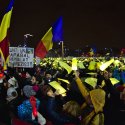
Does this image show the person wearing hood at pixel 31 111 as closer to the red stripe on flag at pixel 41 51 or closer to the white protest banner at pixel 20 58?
the white protest banner at pixel 20 58

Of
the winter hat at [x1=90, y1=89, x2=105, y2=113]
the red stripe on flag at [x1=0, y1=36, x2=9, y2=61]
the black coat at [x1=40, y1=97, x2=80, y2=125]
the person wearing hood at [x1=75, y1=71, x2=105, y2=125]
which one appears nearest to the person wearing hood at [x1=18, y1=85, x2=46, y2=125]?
the black coat at [x1=40, y1=97, x2=80, y2=125]

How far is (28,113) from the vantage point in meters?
8.10

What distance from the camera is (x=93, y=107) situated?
7.96m

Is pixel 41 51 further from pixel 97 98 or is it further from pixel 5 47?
pixel 97 98

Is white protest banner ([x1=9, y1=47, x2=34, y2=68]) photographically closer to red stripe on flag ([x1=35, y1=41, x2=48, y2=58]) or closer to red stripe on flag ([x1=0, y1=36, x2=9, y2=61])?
red stripe on flag ([x1=35, y1=41, x2=48, y2=58])

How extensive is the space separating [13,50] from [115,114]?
16.3 ft

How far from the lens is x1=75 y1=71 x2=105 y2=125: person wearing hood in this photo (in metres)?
7.75

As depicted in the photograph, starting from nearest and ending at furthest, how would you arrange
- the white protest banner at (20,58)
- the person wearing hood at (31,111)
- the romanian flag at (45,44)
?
the person wearing hood at (31,111)
the white protest banner at (20,58)
the romanian flag at (45,44)

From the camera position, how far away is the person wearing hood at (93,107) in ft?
25.4

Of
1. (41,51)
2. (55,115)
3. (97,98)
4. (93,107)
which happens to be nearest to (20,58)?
(41,51)

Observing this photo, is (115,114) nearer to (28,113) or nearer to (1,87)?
(28,113)

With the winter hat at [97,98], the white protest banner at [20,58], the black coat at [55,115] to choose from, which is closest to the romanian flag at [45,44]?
the white protest banner at [20,58]

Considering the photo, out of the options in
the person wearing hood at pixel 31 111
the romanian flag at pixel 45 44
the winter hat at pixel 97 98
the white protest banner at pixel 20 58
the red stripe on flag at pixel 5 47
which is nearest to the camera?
the winter hat at pixel 97 98

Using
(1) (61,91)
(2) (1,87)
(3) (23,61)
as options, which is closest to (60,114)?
(1) (61,91)
